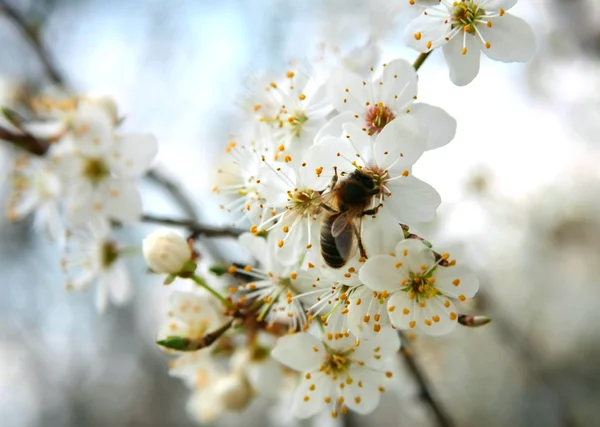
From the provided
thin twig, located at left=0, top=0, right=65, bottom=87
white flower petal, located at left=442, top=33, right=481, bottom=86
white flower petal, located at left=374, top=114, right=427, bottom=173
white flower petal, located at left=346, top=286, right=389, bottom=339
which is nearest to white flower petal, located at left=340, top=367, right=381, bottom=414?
white flower petal, located at left=346, top=286, right=389, bottom=339

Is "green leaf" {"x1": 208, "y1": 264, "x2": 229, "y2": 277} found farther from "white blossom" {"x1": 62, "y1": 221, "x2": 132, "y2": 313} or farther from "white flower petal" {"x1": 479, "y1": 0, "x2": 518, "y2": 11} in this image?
"white flower petal" {"x1": 479, "y1": 0, "x2": 518, "y2": 11}

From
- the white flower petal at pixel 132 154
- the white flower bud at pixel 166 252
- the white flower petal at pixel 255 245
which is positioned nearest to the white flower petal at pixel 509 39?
the white flower petal at pixel 255 245

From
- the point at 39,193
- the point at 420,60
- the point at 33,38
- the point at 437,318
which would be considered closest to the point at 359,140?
the point at 420,60

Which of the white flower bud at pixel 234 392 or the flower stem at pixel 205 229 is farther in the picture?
the white flower bud at pixel 234 392

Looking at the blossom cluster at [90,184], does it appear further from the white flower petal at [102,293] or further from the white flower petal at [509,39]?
the white flower petal at [509,39]

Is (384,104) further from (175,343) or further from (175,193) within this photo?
(175,193)

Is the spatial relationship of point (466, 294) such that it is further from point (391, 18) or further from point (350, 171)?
point (391, 18)

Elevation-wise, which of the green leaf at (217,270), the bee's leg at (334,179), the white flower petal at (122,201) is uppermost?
the bee's leg at (334,179)
